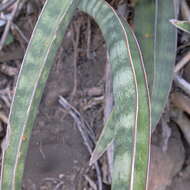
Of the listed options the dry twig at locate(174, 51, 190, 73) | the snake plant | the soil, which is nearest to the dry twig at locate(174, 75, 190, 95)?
the dry twig at locate(174, 51, 190, 73)

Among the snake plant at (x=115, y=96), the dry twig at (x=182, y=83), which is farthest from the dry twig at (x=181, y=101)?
the snake plant at (x=115, y=96)

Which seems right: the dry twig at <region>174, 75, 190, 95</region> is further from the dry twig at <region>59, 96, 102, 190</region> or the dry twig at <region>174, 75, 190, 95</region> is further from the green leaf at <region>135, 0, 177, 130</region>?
the dry twig at <region>59, 96, 102, 190</region>

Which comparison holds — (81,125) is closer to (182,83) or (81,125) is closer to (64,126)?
(64,126)

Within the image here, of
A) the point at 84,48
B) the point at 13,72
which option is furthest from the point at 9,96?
the point at 84,48

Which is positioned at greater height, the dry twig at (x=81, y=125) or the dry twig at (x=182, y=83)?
the dry twig at (x=182, y=83)

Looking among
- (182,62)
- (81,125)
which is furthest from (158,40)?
(81,125)

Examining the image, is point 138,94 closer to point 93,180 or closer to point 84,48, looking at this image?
point 93,180

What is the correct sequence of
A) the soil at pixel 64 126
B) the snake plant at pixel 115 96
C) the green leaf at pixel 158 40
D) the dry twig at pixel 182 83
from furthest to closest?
1. the soil at pixel 64 126
2. the dry twig at pixel 182 83
3. the green leaf at pixel 158 40
4. the snake plant at pixel 115 96

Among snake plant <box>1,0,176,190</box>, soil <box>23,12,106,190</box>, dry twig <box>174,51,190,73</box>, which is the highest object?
snake plant <box>1,0,176,190</box>

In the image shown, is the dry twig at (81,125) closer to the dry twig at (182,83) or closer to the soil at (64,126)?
the soil at (64,126)

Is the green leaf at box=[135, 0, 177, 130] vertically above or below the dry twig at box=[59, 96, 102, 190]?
above
